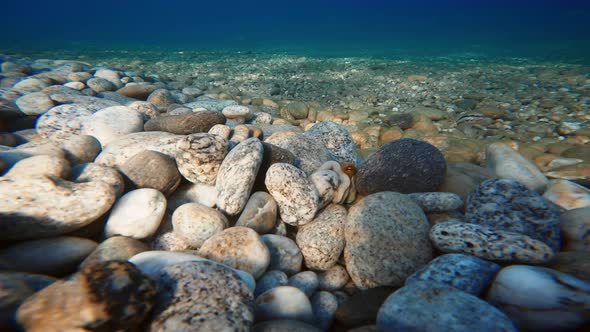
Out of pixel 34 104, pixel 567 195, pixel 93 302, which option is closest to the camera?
pixel 93 302

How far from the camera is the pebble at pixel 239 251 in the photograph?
1976mm

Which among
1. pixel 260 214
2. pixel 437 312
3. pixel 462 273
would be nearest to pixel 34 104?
pixel 260 214

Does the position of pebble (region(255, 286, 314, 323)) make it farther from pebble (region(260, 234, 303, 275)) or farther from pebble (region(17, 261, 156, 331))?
pebble (region(17, 261, 156, 331))

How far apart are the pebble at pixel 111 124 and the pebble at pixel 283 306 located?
2.89 m

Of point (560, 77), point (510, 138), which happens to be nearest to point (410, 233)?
point (510, 138)

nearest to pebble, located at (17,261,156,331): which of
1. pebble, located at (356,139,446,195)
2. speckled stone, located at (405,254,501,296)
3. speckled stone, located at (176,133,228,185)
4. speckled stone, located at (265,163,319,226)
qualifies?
speckled stone, located at (265,163,319,226)

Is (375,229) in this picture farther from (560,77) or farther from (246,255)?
(560,77)

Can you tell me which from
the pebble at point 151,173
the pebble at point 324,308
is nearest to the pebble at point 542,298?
the pebble at point 324,308

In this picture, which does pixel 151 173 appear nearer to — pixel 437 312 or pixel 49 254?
pixel 49 254

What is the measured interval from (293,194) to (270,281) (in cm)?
76

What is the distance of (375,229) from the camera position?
2.23 m

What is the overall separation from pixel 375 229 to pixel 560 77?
12.6 m

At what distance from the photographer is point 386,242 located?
2174 mm

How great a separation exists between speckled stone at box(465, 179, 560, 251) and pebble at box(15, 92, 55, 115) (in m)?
6.16
